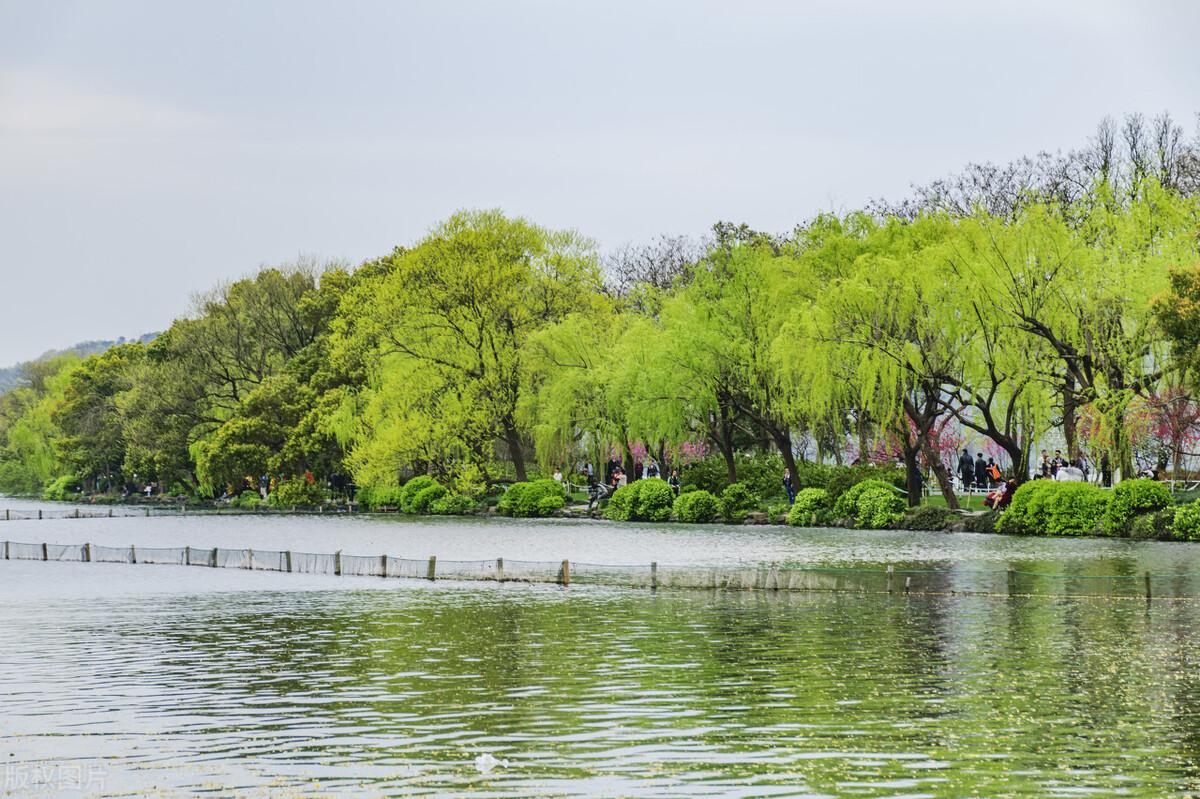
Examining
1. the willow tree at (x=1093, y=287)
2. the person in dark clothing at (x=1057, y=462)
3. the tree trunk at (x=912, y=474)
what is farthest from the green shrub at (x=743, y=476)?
the willow tree at (x=1093, y=287)

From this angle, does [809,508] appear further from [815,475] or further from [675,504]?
[815,475]

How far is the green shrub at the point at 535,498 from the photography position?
65.4 metres

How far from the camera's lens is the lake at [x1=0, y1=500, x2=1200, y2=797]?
508 inches

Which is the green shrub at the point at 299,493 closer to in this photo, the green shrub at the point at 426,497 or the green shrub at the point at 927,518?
the green shrub at the point at 426,497

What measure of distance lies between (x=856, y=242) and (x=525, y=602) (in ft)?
104

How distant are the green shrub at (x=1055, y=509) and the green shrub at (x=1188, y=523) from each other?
328 centimetres

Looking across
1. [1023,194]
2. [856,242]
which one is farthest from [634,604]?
[1023,194]

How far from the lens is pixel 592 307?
70.0m

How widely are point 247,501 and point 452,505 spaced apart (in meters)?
22.5

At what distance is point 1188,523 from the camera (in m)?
40.2

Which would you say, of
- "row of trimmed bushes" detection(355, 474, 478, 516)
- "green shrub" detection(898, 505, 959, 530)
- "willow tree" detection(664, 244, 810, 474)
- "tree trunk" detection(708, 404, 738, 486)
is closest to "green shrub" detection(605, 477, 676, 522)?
"tree trunk" detection(708, 404, 738, 486)

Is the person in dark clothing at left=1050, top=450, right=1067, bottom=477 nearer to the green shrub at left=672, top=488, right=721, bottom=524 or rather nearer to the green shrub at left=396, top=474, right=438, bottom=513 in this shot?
the green shrub at left=672, top=488, right=721, bottom=524

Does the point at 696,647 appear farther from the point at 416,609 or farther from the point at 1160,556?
the point at 1160,556

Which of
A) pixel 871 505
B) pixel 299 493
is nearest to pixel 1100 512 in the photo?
pixel 871 505
